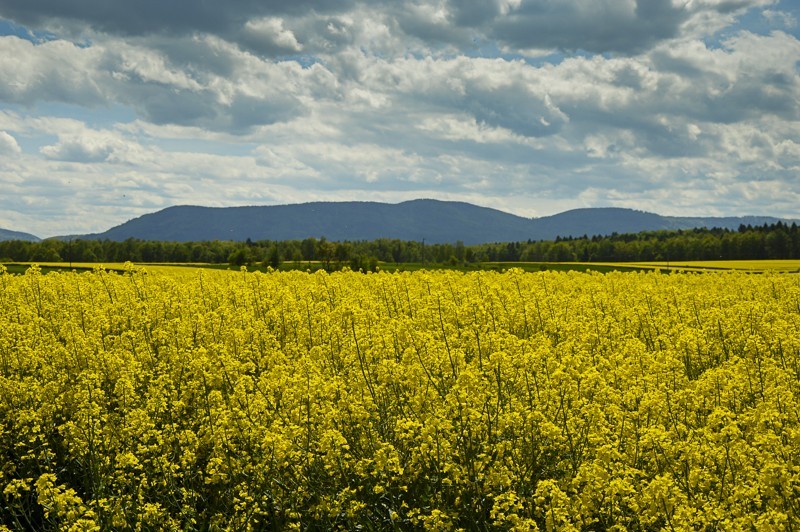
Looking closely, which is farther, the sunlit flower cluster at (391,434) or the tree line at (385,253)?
the tree line at (385,253)

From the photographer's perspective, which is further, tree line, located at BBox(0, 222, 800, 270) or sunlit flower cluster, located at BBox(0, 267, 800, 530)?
tree line, located at BBox(0, 222, 800, 270)

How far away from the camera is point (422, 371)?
9070 millimetres

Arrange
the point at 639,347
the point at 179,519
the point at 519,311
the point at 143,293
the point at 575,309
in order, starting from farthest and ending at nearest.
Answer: the point at 143,293 < the point at 575,309 < the point at 519,311 < the point at 639,347 < the point at 179,519

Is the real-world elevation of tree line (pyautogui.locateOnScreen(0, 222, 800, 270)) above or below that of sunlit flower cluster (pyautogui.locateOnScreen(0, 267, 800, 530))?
above

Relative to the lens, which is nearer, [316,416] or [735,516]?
[735,516]

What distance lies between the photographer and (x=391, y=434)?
28.1ft

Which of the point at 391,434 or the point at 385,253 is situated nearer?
the point at 391,434

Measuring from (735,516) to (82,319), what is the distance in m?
13.4

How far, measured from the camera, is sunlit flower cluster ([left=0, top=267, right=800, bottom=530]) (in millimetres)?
7078

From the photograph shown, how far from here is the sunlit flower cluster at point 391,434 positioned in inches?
279

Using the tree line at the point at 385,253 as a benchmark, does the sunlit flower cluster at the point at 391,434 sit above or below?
below

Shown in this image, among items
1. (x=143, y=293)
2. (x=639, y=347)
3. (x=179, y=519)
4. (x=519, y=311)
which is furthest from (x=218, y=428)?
(x=143, y=293)

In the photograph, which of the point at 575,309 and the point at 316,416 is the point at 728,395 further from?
the point at 575,309

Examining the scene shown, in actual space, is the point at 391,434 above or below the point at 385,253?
below
